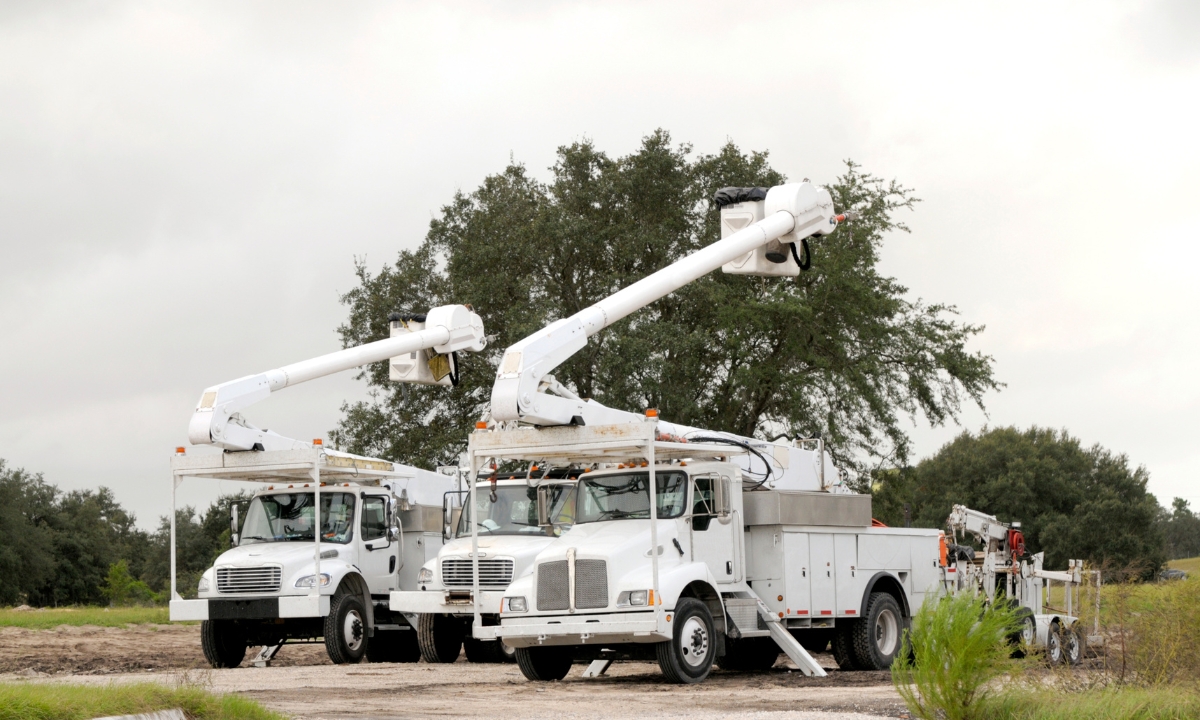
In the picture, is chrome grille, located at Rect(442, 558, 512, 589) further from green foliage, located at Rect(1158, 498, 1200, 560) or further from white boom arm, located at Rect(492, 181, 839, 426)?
green foliage, located at Rect(1158, 498, 1200, 560)

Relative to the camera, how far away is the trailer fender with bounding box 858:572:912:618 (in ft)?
58.8

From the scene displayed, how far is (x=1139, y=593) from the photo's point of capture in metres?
11.2

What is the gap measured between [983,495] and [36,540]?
44.0 metres

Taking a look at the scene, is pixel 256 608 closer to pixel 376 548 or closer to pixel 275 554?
pixel 275 554

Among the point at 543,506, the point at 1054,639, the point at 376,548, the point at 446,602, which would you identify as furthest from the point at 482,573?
the point at 1054,639

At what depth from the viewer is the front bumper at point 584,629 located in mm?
14500

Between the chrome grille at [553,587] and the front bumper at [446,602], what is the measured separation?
123 inches

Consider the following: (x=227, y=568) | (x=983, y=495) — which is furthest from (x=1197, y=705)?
(x=983, y=495)

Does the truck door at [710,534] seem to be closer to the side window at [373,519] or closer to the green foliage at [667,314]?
the side window at [373,519]

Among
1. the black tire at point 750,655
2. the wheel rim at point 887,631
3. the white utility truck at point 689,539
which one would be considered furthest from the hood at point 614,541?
the wheel rim at point 887,631

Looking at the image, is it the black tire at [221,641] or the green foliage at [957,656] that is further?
the black tire at [221,641]

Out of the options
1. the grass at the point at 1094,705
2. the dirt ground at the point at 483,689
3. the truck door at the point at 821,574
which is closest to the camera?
the grass at the point at 1094,705

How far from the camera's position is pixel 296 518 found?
68.0ft

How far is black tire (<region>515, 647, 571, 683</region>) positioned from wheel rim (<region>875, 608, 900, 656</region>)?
14.6ft
